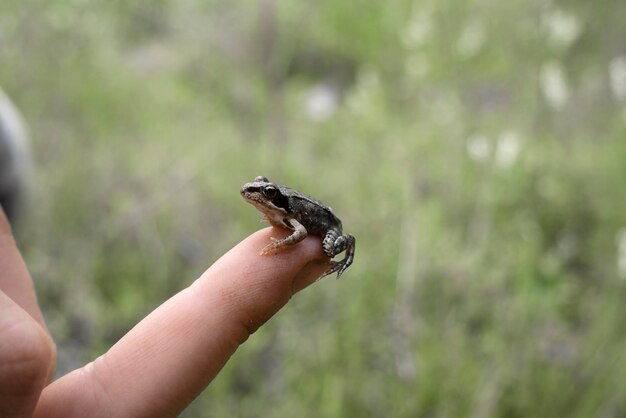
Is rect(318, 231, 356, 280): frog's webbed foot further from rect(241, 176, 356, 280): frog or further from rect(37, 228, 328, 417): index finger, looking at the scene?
rect(37, 228, 328, 417): index finger

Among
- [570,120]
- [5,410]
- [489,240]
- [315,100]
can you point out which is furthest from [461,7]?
[315,100]

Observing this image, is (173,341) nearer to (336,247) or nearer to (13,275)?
(13,275)

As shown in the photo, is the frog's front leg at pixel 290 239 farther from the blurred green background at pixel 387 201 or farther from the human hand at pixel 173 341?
the blurred green background at pixel 387 201

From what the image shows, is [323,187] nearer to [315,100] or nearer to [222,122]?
[222,122]

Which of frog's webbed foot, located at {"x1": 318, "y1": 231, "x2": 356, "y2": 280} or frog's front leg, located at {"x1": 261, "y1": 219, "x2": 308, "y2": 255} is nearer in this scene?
frog's front leg, located at {"x1": 261, "y1": 219, "x2": 308, "y2": 255}

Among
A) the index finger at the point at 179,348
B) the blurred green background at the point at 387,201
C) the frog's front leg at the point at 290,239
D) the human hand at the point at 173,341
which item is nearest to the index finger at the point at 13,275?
the human hand at the point at 173,341

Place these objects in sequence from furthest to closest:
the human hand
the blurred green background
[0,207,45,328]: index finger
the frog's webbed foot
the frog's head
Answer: the blurred green background
the frog's head
the frog's webbed foot
[0,207,45,328]: index finger
the human hand

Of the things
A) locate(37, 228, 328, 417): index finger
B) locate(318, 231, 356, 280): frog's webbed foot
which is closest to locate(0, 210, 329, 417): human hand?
locate(37, 228, 328, 417): index finger
